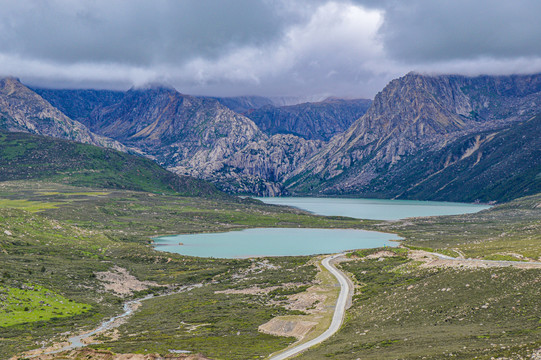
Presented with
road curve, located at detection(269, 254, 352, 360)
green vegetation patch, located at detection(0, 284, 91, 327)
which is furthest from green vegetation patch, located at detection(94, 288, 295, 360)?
green vegetation patch, located at detection(0, 284, 91, 327)

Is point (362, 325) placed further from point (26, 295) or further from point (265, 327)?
point (26, 295)

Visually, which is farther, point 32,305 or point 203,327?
point 32,305

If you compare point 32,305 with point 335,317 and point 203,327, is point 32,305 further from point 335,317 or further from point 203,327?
point 335,317

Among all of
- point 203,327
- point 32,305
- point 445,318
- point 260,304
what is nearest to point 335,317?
point 445,318

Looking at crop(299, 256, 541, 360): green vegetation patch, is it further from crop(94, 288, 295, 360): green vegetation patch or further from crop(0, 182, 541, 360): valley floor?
crop(94, 288, 295, 360): green vegetation patch

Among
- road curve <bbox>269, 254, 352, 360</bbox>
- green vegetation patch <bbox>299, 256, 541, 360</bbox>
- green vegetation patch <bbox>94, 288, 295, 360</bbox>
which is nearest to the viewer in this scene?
green vegetation patch <bbox>299, 256, 541, 360</bbox>
